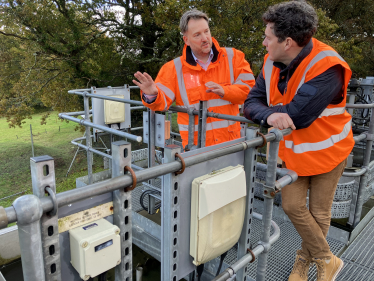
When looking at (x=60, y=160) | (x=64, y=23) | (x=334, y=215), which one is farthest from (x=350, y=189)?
(x=60, y=160)

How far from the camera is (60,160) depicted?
36.3 ft

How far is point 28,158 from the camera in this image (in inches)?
448

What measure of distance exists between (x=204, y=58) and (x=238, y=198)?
1585 millimetres

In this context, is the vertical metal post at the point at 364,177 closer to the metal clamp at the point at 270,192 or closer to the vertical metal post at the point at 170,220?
the metal clamp at the point at 270,192

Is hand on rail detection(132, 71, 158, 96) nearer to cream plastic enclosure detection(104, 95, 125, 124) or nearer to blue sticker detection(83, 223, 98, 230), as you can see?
blue sticker detection(83, 223, 98, 230)

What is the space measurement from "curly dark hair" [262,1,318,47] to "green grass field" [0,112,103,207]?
7.44 metres

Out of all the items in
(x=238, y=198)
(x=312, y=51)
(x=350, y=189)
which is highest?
(x=312, y=51)

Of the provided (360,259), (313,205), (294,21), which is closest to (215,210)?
(313,205)

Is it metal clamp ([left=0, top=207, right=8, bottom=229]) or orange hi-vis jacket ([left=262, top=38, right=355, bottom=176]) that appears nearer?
metal clamp ([left=0, top=207, right=8, bottom=229])

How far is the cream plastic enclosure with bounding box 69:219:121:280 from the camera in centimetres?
95

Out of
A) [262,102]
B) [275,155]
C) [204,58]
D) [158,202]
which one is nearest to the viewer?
[275,155]

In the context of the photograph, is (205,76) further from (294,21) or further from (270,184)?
(270,184)

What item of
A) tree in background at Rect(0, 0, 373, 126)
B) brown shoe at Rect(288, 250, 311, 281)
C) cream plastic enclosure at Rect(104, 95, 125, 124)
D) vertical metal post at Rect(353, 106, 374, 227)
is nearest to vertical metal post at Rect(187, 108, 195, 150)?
brown shoe at Rect(288, 250, 311, 281)

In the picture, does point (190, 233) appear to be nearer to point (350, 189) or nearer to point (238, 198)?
point (238, 198)
